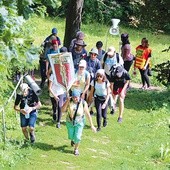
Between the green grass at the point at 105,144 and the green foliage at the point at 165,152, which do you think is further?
the green foliage at the point at 165,152

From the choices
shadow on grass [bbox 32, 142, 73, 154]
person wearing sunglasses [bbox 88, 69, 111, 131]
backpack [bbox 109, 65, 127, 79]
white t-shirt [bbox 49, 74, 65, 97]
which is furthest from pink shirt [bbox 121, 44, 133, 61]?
Result: shadow on grass [bbox 32, 142, 73, 154]

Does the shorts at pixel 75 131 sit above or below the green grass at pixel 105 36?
above

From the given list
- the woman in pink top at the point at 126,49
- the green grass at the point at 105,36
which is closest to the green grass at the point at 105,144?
the woman in pink top at the point at 126,49

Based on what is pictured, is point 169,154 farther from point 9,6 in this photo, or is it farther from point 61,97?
point 9,6

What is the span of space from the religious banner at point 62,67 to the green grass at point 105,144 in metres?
1.14

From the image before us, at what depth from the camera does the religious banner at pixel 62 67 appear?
971 centimetres

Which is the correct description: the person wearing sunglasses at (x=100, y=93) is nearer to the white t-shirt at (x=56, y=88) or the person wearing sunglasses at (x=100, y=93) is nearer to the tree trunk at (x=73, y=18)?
the white t-shirt at (x=56, y=88)

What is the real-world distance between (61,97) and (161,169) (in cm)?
262

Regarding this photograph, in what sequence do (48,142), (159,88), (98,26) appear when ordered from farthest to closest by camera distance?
(98,26) → (159,88) → (48,142)

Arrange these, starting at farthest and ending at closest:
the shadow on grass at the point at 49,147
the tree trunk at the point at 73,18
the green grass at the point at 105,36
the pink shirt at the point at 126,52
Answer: the green grass at the point at 105,36, the tree trunk at the point at 73,18, the pink shirt at the point at 126,52, the shadow on grass at the point at 49,147

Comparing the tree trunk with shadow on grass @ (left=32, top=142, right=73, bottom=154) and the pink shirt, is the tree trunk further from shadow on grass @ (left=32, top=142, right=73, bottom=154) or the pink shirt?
shadow on grass @ (left=32, top=142, right=73, bottom=154)

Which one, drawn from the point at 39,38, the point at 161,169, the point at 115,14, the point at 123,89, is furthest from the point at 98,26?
the point at 161,169

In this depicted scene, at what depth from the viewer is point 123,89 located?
36.8 ft

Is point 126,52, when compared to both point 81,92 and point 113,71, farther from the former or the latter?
point 81,92
